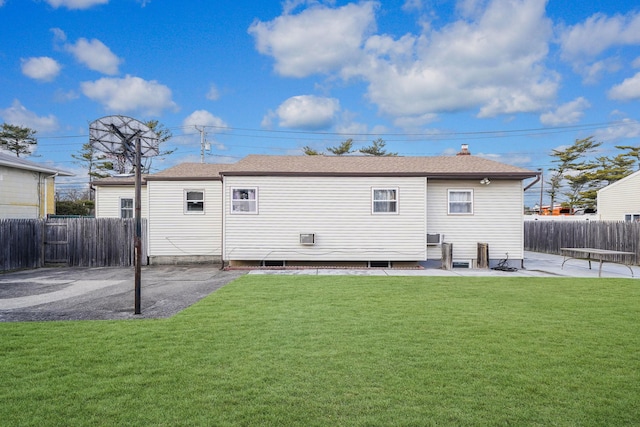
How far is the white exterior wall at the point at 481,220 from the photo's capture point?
13.4 metres

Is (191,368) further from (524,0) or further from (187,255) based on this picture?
(524,0)

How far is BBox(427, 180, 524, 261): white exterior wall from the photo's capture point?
43.9 feet

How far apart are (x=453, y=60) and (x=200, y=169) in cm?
1363

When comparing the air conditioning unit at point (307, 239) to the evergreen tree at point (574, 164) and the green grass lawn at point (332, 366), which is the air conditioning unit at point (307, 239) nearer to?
the green grass lawn at point (332, 366)

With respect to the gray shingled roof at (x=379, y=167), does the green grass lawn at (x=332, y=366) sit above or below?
below

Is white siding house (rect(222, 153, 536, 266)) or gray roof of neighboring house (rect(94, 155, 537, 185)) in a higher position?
gray roof of neighboring house (rect(94, 155, 537, 185))

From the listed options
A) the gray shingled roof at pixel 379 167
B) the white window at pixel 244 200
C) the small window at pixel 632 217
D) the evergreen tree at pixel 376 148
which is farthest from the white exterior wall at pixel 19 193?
the small window at pixel 632 217

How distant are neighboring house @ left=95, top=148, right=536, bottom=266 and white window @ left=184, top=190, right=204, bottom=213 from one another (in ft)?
6.28

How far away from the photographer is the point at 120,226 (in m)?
13.8

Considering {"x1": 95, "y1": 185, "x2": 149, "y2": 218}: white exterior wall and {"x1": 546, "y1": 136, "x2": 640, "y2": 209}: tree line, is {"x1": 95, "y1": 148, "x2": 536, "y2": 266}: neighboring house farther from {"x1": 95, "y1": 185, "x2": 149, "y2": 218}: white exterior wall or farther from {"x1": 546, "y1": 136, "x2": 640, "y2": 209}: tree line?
{"x1": 546, "y1": 136, "x2": 640, "y2": 209}: tree line

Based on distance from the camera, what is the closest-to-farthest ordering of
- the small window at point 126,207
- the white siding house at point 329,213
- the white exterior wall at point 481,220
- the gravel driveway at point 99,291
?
the gravel driveway at point 99,291 < the white siding house at point 329,213 < the white exterior wall at point 481,220 < the small window at point 126,207

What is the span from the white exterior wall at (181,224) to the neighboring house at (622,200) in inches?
923

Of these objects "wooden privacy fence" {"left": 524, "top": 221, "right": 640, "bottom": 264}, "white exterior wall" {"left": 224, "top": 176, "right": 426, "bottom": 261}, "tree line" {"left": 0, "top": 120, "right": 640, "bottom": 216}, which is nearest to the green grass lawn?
"white exterior wall" {"left": 224, "top": 176, "right": 426, "bottom": 261}

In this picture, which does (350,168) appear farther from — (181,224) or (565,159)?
(565,159)
